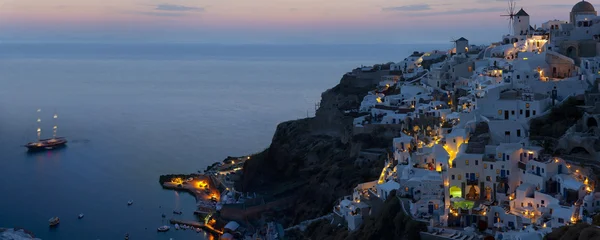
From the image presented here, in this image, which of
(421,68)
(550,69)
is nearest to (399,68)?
(421,68)

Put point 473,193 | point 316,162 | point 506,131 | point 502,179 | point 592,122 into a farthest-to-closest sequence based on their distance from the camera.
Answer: point 316,162, point 506,131, point 592,122, point 473,193, point 502,179

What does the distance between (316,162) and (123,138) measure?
920 inches

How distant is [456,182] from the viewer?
1652 cm

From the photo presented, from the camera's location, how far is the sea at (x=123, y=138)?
93.0 feet

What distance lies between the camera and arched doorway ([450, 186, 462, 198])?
645 inches

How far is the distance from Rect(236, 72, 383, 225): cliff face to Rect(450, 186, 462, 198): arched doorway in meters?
4.61

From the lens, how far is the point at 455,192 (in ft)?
54.0

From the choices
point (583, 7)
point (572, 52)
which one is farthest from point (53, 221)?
point (583, 7)

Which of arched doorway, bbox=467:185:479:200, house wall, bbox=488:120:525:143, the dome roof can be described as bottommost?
arched doorway, bbox=467:185:479:200

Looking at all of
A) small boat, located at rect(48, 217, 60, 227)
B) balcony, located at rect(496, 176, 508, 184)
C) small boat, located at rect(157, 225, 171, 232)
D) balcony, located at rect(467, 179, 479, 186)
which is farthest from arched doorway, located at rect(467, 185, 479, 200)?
small boat, located at rect(48, 217, 60, 227)

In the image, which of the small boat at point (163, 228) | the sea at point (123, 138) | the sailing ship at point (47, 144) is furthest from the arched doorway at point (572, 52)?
the sailing ship at point (47, 144)

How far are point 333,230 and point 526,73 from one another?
22.2ft

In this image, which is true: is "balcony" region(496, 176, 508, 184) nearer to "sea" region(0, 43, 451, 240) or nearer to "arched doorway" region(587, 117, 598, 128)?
"arched doorway" region(587, 117, 598, 128)

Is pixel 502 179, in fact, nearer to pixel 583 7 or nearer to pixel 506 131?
pixel 506 131
